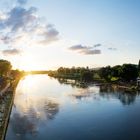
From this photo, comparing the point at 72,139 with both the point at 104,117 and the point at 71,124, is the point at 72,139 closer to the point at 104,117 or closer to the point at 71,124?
the point at 71,124

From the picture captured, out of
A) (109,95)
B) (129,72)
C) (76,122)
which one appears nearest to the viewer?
(76,122)

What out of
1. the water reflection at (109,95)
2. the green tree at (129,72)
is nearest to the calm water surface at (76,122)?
the water reflection at (109,95)

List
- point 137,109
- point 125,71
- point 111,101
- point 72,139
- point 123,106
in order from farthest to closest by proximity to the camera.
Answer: point 125,71
point 111,101
point 123,106
point 137,109
point 72,139

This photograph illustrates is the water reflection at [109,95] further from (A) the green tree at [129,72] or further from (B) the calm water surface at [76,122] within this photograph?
(A) the green tree at [129,72]

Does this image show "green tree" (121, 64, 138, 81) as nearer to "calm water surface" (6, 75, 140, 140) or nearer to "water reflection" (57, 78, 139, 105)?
"water reflection" (57, 78, 139, 105)

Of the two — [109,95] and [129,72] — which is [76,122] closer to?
[109,95]

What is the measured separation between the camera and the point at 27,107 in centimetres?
5934

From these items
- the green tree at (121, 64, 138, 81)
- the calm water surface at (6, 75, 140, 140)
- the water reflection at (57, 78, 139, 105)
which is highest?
the green tree at (121, 64, 138, 81)

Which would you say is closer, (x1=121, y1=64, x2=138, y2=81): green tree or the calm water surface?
the calm water surface

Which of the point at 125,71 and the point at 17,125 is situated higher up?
the point at 125,71

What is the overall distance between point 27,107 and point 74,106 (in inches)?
425

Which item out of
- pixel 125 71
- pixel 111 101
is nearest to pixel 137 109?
pixel 111 101

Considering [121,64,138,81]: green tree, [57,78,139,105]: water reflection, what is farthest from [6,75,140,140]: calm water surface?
[121,64,138,81]: green tree

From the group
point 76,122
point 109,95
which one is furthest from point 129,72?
point 76,122
